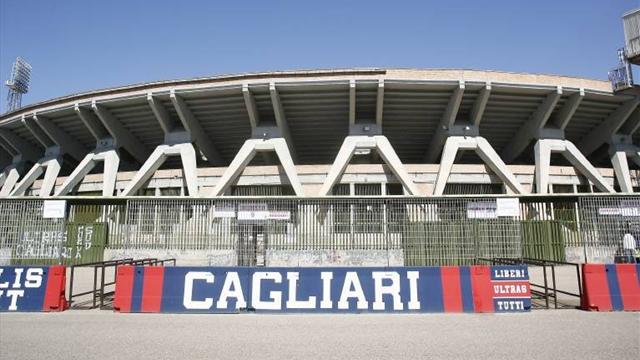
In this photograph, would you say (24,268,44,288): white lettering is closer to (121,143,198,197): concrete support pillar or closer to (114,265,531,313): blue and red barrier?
(114,265,531,313): blue and red barrier

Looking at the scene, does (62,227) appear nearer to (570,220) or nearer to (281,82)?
(281,82)

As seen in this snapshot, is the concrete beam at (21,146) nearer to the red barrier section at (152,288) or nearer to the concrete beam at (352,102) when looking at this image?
the concrete beam at (352,102)

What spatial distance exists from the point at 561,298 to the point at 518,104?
59.3 ft

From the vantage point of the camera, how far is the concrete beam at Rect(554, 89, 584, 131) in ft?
75.6

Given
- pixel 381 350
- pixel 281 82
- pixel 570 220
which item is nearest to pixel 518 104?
pixel 570 220

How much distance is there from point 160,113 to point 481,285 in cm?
2219

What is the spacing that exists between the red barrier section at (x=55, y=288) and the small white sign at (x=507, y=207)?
11.7 meters

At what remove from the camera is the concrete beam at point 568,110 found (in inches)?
907

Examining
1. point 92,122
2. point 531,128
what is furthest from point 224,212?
point 531,128

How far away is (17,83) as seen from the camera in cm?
3909

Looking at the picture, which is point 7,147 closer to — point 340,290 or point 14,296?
point 14,296

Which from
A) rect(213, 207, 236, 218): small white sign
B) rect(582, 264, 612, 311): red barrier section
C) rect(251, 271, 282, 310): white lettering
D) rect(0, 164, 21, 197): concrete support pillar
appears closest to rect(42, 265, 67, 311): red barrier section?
rect(251, 271, 282, 310): white lettering

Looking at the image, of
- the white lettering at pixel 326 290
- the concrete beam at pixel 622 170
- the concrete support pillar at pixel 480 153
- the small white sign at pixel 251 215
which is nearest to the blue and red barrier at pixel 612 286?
the white lettering at pixel 326 290

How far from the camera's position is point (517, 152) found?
26828 mm
